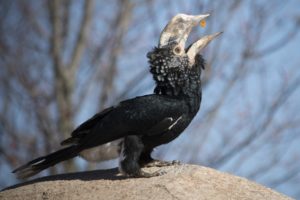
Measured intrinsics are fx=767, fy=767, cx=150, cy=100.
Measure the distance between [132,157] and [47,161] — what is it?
69 cm

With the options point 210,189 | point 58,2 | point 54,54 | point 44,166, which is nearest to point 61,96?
point 54,54

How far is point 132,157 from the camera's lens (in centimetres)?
486

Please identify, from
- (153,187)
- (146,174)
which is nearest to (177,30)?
(146,174)

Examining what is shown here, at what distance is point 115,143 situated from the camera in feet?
16.5

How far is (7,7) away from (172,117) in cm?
681

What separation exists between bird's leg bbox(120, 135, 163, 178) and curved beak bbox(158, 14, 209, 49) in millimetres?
732

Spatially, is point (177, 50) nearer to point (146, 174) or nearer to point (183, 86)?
point (183, 86)

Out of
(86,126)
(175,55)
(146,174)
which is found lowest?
(146,174)

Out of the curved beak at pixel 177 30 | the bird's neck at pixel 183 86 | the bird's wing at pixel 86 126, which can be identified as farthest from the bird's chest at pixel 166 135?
the curved beak at pixel 177 30

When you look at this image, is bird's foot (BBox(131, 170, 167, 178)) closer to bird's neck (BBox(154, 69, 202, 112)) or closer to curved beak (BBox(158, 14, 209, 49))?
bird's neck (BBox(154, 69, 202, 112))

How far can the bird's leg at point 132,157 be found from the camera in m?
4.83

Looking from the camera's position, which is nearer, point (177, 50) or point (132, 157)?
point (132, 157)

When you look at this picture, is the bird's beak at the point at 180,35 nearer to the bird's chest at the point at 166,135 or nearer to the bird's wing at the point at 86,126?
the bird's chest at the point at 166,135

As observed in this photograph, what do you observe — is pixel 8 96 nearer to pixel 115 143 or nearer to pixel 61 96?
pixel 61 96
